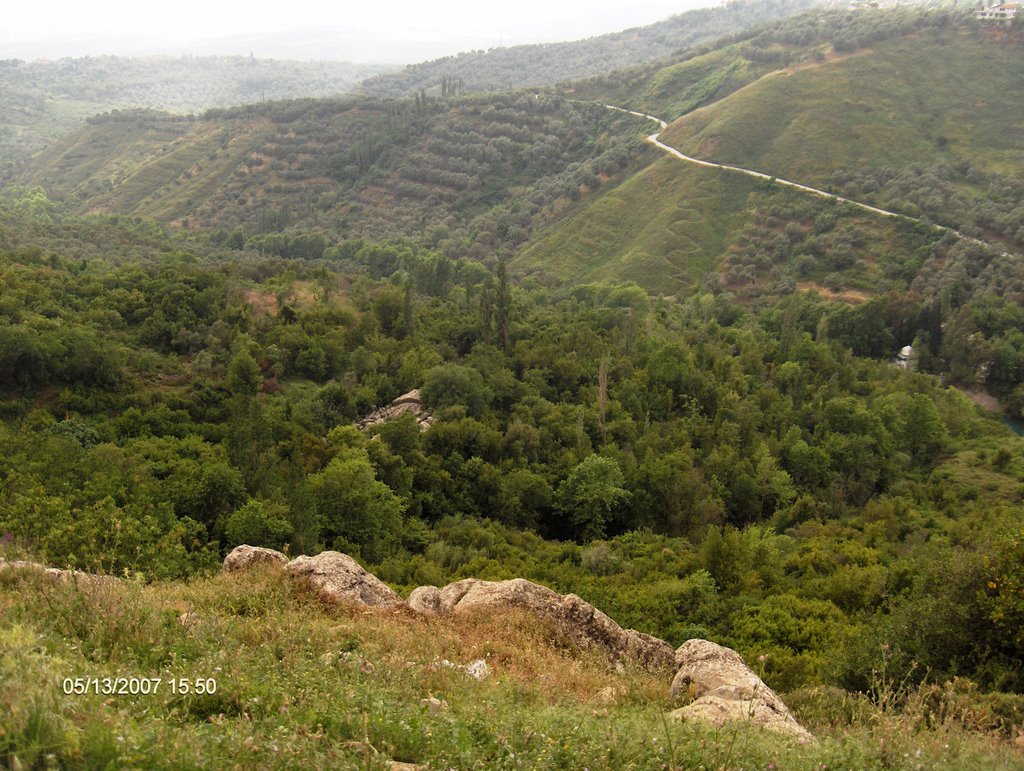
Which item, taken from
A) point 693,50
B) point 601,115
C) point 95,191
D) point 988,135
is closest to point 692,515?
point 988,135

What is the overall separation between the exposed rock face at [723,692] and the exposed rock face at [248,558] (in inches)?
405

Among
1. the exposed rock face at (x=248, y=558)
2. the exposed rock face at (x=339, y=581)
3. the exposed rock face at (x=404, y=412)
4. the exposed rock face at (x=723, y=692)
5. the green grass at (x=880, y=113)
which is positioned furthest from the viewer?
the green grass at (x=880, y=113)

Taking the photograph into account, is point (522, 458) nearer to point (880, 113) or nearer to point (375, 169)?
point (880, 113)

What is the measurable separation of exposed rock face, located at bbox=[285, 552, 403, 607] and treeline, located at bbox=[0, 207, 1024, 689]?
13.1ft

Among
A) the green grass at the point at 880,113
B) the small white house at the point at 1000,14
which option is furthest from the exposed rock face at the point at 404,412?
the small white house at the point at 1000,14

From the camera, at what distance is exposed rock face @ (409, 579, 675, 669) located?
695 inches

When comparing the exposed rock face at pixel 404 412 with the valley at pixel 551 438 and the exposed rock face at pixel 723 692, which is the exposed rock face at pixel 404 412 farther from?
the exposed rock face at pixel 723 692

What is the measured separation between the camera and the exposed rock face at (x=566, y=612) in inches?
695

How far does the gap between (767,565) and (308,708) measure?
88.0 feet

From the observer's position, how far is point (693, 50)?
6806 inches

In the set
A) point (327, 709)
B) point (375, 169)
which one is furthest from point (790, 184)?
point (327, 709)

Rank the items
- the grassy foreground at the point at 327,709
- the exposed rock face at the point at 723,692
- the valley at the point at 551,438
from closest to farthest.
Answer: the grassy foreground at the point at 327,709 < the valley at the point at 551,438 < the exposed rock face at the point at 723,692

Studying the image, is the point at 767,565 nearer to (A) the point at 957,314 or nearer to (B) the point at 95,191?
(A) the point at 957,314
